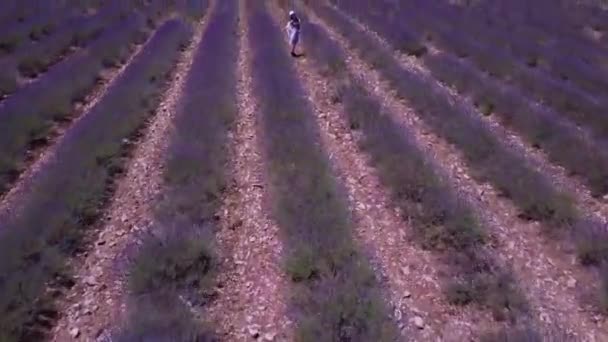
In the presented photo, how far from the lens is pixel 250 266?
5102 millimetres

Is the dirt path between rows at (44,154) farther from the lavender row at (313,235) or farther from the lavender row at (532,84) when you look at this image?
the lavender row at (532,84)

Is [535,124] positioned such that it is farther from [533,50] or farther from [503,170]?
[533,50]

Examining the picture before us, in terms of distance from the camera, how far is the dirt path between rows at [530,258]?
174 inches

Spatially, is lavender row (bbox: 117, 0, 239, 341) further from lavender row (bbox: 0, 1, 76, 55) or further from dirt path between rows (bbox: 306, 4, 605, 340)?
lavender row (bbox: 0, 1, 76, 55)

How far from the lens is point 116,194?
6.34 m

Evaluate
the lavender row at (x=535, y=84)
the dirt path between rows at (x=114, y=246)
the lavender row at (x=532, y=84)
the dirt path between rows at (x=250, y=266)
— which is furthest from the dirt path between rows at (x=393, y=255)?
the lavender row at (x=535, y=84)

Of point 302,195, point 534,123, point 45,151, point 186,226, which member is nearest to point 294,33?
point 534,123

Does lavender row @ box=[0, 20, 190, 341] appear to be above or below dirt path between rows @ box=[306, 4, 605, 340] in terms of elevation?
below

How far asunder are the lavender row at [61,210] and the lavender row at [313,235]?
1.97 m

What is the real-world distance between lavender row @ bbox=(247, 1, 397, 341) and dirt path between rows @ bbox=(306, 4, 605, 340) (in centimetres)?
142

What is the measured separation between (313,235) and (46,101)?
18.7ft

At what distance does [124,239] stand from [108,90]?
4.95 m

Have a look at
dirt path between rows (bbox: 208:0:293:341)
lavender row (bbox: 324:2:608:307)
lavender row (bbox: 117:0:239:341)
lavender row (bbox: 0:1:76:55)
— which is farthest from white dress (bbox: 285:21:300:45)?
lavender row (bbox: 0:1:76:55)

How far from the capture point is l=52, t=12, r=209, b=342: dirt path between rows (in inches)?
172
